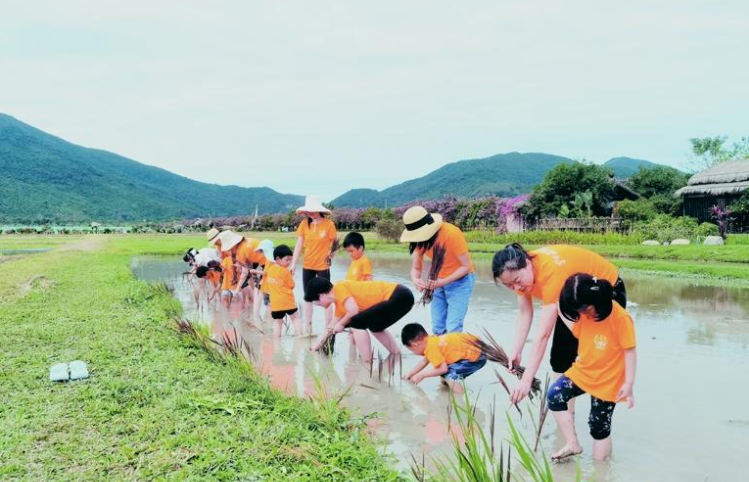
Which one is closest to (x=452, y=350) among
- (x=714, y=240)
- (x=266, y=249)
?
(x=266, y=249)

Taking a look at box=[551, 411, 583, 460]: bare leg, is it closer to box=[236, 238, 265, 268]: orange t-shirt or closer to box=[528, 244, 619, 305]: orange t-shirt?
box=[528, 244, 619, 305]: orange t-shirt

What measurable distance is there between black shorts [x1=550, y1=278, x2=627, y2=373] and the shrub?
943 inches

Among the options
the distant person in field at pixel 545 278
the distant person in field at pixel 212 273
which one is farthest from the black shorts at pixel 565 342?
the distant person in field at pixel 212 273

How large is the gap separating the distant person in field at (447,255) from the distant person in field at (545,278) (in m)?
1.31

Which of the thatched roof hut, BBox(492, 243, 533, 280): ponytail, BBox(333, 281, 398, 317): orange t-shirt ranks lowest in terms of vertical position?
BBox(333, 281, 398, 317): orange t-shirt

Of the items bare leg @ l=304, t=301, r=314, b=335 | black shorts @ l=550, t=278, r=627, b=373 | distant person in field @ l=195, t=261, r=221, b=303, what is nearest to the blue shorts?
black shorts @ l=550, t=278, r=627, b=373

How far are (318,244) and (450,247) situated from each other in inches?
94.5

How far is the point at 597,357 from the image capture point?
3213mm

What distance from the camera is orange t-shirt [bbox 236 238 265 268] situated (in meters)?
9.01

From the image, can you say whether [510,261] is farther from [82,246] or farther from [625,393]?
[82,246]

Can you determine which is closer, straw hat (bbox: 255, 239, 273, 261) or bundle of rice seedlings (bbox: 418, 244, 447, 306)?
bundle of rice seedlings (bbox: 418, 244, 447, 306)

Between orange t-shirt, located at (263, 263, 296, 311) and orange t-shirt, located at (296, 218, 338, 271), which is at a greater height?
orange t-shirt, located at (296, 218, 338, 271)

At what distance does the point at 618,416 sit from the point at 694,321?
457 cm

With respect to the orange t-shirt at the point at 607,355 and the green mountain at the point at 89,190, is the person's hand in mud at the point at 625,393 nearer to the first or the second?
the orange t-shirt at the point at 607,355
